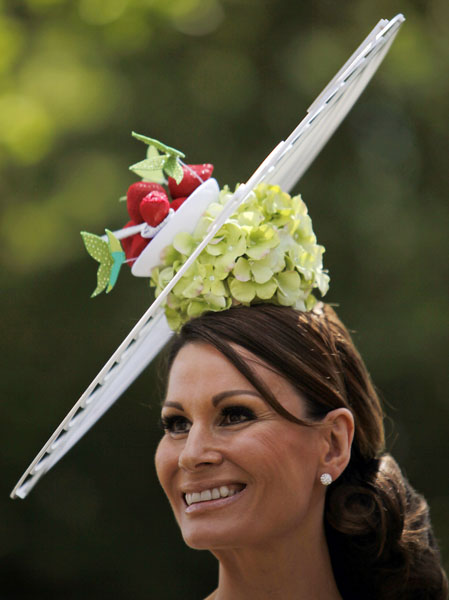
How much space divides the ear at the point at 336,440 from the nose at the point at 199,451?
11.6 inches

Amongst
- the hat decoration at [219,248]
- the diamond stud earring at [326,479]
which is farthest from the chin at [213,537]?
the hat decoration at [219,248]

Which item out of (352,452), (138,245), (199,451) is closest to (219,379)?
(199,451)

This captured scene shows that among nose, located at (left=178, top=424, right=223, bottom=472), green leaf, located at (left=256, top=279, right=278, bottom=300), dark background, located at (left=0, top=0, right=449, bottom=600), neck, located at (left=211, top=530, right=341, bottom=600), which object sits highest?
dark background, located at (left=0, top=0, right=449, bottom=600)

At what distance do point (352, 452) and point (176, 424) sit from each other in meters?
0.53

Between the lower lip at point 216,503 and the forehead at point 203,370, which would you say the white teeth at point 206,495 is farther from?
the forehead at point 203,370

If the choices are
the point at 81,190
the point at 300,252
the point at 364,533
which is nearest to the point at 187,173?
the point at 300,252

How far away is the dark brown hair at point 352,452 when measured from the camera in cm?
233

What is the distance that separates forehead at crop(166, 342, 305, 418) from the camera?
90.2 inches

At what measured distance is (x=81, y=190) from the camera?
4.42m

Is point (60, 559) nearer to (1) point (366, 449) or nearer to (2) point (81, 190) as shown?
(2) point (81, 190)

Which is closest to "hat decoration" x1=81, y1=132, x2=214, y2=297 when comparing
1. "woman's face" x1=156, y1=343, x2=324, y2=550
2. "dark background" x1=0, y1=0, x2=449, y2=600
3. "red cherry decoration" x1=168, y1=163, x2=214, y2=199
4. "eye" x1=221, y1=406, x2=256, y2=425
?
"red cherry decoration" x1=168, y1=163, x2=214, y2=199

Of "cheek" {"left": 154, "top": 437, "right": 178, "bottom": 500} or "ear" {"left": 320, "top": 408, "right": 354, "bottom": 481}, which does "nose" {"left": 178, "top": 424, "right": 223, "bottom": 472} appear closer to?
"cheek" {"left": 154, "top": 437, "right": 178, "bottom": 500}

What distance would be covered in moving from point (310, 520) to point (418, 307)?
7.17 feet

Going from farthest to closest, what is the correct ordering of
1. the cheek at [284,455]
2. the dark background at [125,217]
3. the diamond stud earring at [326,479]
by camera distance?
the dark background at [125,217] → the diamond stud earring at [326,479] → the cheek at [284,455]
